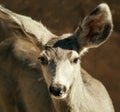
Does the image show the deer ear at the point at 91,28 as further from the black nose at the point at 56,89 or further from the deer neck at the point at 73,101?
the black nose at the point at 56,89

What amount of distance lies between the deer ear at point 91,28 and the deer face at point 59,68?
0.93ft

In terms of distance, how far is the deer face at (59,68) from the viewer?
18.8ft

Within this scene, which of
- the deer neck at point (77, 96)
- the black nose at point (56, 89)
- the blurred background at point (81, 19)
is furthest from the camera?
the blurred background at point (81, 19)

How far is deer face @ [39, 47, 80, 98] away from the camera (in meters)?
5.72

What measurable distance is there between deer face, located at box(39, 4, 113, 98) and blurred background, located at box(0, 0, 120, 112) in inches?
116

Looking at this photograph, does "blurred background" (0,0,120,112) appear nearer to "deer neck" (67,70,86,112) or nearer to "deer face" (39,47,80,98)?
"deer neck" (67,70,86,112)

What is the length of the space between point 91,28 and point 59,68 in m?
0.81

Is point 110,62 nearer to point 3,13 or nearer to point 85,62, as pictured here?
point 85,62

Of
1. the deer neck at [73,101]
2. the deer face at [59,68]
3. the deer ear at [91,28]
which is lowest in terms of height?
the deer neck at [73,101]

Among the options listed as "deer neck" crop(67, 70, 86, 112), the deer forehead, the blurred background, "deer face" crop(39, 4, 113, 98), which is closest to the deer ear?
"deer face" crop(39, 4, 113, 98)

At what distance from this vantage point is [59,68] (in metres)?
5.95

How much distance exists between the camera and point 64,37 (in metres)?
6.44

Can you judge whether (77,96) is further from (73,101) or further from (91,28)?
(91,28)

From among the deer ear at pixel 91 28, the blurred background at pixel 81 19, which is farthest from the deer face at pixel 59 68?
the blurred background at pixel 81 19
